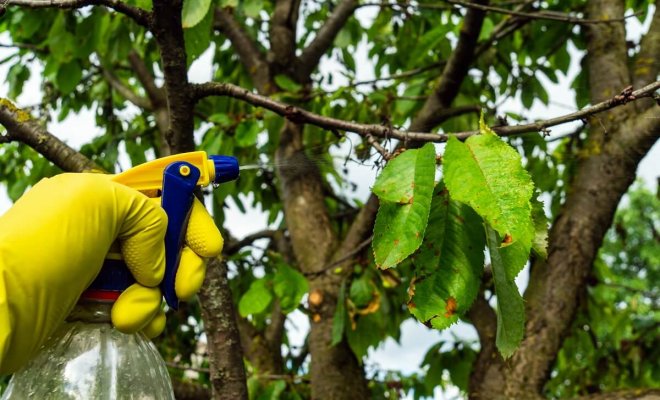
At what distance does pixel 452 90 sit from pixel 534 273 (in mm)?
516

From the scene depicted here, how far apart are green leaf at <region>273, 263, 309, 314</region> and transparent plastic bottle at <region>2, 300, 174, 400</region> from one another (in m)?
1.07

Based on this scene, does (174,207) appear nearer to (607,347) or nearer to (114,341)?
(114,341)

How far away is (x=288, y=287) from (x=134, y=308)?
1115mm

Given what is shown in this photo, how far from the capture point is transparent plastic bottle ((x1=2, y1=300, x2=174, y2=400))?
57cm

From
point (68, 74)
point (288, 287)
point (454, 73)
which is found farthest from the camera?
point (68, 74)

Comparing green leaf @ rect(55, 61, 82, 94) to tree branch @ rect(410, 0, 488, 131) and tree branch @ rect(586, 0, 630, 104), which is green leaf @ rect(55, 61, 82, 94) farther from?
tree branch @ rect(586, 0, 630, 104)

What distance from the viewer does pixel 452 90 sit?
1.95 metres

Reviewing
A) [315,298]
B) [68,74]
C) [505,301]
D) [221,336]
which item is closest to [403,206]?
[505,301]

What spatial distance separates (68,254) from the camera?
521mm

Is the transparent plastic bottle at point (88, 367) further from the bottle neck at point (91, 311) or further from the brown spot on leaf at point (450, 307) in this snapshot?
the brown spot on leaf at point (450, 307)

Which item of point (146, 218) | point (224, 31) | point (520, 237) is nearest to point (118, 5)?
point (146, 218)

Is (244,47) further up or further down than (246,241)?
further up

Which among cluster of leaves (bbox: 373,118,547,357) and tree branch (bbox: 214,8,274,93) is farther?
tree branch (bbox: 214,8,274,93)

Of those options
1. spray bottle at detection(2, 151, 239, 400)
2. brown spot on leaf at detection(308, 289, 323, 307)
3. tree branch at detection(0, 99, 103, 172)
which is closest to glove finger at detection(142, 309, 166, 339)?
spray bottle at detection(2, 151, 239, 400)
